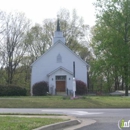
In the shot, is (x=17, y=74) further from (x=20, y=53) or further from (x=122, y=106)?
(x=122, y=106)

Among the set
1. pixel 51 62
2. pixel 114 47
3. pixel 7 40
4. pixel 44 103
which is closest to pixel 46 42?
pixel 7 40

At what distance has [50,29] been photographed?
2653 inches

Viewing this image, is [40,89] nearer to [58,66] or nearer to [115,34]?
[58,66]

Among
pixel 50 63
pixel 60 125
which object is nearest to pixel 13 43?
pixel 50 63

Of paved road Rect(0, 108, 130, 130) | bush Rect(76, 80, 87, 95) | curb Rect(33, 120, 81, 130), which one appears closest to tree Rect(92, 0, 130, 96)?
bush Rect(76, 80, 87, 95)

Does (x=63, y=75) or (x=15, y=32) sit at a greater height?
(x=15, y=32)

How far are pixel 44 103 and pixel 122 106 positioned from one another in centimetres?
626

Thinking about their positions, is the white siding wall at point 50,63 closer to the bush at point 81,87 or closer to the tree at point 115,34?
the bush at point 81,87

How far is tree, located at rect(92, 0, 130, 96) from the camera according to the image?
152ft

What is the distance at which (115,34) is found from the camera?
46.8 metres

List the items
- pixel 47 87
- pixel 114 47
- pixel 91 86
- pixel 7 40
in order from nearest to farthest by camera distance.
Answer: pixel 114 47 < pixel 47 87 < pixel 7 40 < pixel 91 86

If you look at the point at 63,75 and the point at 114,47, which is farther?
the point at 63,75

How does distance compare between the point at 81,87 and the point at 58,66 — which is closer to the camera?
the point at 81,87

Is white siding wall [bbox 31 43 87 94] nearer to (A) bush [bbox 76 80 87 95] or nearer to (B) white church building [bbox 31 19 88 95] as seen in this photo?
(B) white church building [bbox 31 19 88 95]
